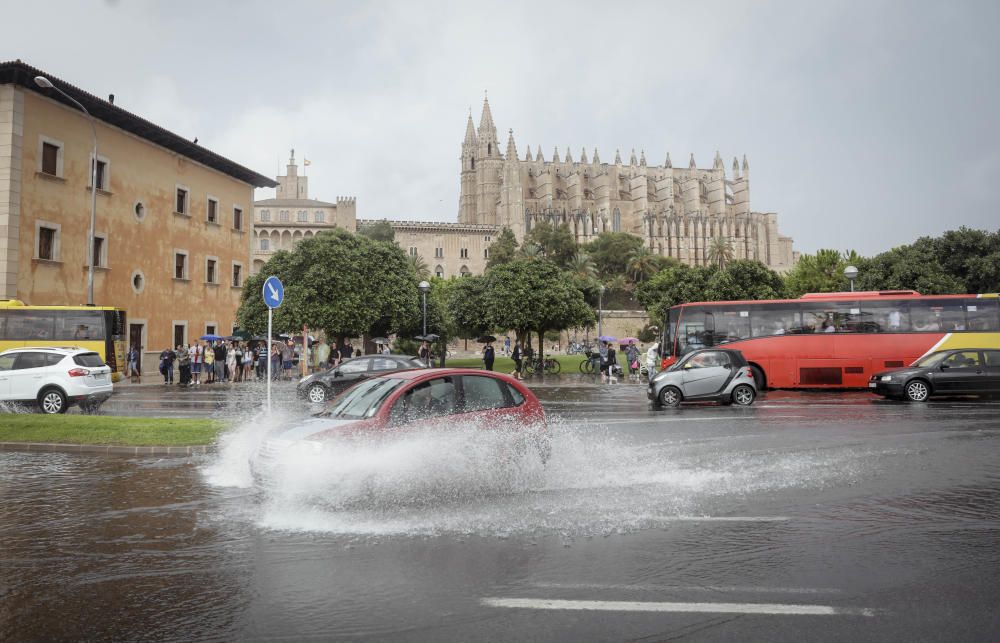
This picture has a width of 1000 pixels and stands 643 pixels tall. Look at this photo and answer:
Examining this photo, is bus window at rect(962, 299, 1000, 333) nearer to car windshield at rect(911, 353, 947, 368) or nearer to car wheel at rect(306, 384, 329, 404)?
car windshield at rect(911, 353, 947, 368)

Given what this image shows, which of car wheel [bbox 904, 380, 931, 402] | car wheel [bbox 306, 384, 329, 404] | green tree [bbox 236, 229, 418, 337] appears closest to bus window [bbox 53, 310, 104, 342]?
car wheel [bbox 306, 384, 329, 404]

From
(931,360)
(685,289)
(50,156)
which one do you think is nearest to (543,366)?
(931,360)

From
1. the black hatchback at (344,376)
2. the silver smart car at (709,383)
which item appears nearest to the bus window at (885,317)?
the silver smart car at (709,383)

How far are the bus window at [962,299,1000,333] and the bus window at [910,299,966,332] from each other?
0.28 meters

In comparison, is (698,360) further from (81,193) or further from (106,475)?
(81,193)

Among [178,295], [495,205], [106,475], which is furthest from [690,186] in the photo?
[106,475]

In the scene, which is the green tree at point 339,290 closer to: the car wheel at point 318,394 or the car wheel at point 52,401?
the car wheel at point 318,394

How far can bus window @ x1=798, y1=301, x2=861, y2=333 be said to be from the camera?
2278 cm

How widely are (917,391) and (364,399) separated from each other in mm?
16588

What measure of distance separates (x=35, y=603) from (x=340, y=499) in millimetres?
2830

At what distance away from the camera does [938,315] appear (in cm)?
2225

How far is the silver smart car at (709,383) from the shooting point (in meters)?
18.6

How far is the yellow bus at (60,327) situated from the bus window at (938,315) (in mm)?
25762

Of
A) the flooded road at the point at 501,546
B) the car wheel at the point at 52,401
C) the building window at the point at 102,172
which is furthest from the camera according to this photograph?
the building window at the point at 102,172
